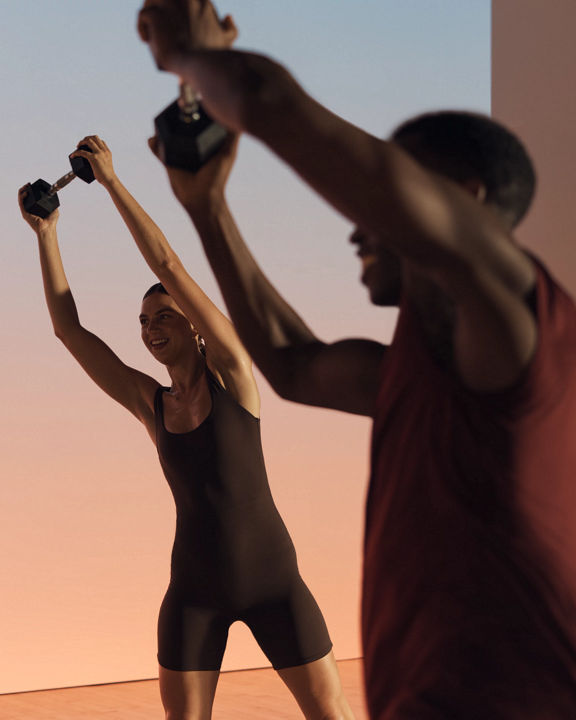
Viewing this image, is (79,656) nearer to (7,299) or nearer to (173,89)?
(7,299)

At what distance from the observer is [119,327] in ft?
16.8

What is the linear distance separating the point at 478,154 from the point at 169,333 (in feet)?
6.62

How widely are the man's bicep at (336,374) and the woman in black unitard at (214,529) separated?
1405 millimetres

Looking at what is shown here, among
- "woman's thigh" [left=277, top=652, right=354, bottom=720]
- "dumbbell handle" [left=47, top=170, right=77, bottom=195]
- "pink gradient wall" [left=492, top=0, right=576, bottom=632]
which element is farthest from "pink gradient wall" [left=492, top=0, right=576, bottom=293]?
"dumbbell handle" [left=47, top=170, right=77, bottom=195]

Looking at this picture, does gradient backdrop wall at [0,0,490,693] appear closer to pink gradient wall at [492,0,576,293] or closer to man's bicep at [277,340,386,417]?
pink gradient wall at [492,0,576,293]

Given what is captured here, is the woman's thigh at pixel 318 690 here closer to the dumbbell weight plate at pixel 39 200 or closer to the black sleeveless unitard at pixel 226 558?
the black sleeveless unitard at pixel 226 558

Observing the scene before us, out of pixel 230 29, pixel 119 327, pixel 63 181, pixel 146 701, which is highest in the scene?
pixel 63 181

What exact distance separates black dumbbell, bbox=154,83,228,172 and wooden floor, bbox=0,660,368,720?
12.1 feet

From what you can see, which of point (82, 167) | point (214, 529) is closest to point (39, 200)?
point (82, 167)

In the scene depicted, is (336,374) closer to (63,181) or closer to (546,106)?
(63,181)

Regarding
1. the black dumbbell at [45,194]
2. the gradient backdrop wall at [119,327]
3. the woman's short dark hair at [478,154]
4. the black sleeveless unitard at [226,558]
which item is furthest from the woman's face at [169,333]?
the gradient backdrop wall at [119,327]

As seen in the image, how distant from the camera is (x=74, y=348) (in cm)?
265

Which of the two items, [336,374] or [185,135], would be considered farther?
[336,374]

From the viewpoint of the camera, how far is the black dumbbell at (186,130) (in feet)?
2.44
